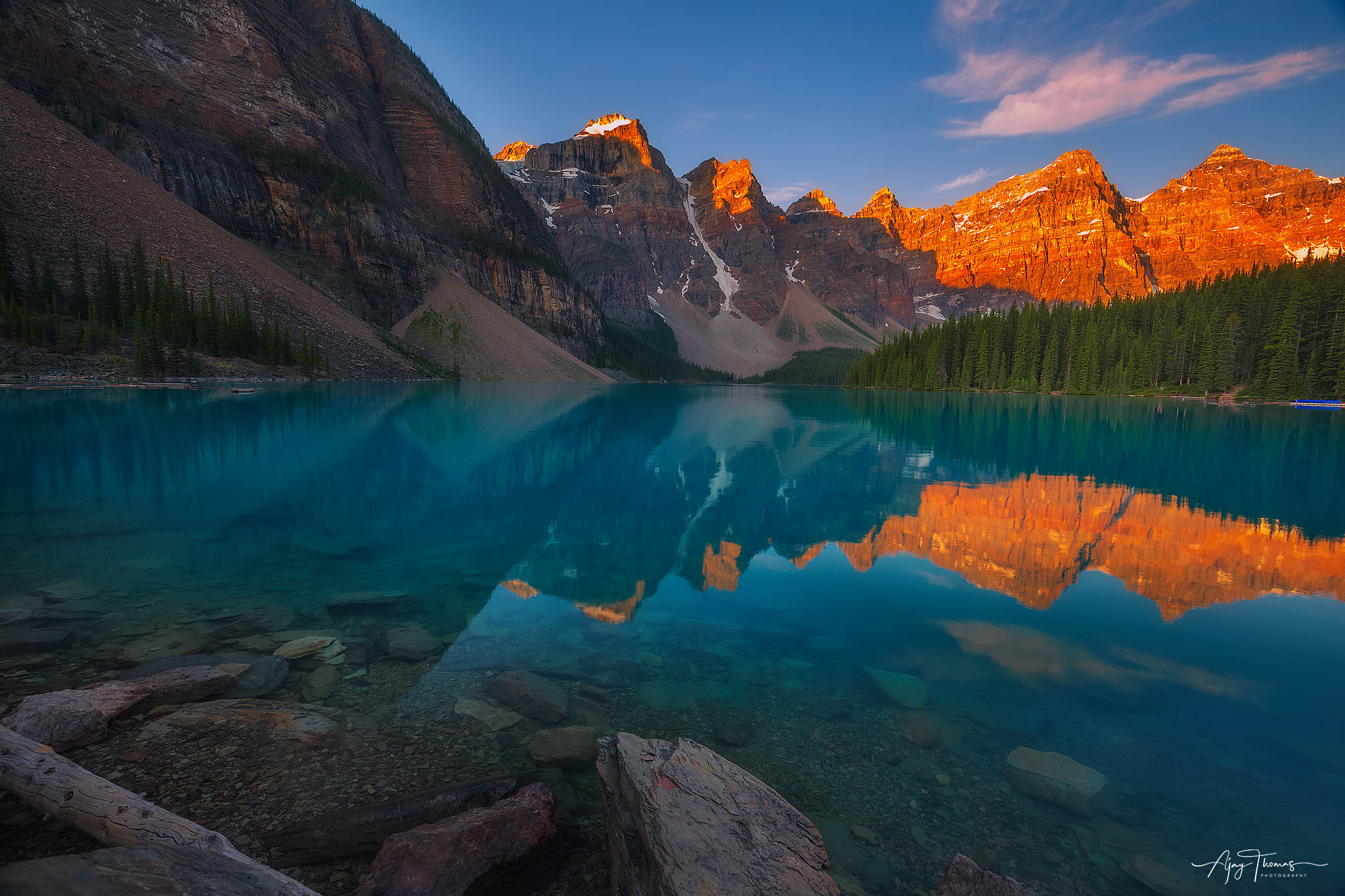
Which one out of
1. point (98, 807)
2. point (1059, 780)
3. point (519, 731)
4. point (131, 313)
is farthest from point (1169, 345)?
point (131, 313)

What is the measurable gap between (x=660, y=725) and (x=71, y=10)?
389 ft

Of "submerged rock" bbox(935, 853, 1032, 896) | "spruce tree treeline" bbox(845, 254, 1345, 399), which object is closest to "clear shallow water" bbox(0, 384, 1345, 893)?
"submerged rock" bbox(935, 853, 1032, 896)

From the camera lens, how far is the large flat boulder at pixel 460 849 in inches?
130

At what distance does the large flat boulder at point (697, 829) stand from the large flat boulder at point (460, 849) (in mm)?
567

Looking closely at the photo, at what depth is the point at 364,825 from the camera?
12.5 ft

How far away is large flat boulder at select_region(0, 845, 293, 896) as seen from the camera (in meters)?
1.92

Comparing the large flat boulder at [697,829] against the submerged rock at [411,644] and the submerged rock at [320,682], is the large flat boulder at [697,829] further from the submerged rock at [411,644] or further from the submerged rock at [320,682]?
the submerged rock at [411,644]

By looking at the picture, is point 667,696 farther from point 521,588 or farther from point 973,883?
point 521,588

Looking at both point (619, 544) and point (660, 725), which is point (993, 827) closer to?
point (660, 725)

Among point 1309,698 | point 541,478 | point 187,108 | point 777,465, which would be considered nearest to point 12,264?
point 187,108

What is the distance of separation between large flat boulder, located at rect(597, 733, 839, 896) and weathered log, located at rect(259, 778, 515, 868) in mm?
1133

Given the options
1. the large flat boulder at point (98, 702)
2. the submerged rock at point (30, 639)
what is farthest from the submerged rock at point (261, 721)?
the submerged rock at point (30, 639)

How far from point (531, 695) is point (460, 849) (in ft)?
8.24

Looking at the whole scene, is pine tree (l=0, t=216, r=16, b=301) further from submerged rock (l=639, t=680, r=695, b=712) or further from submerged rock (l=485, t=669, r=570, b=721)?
submerged rock (l=639, t=680, r=695, b=712)
